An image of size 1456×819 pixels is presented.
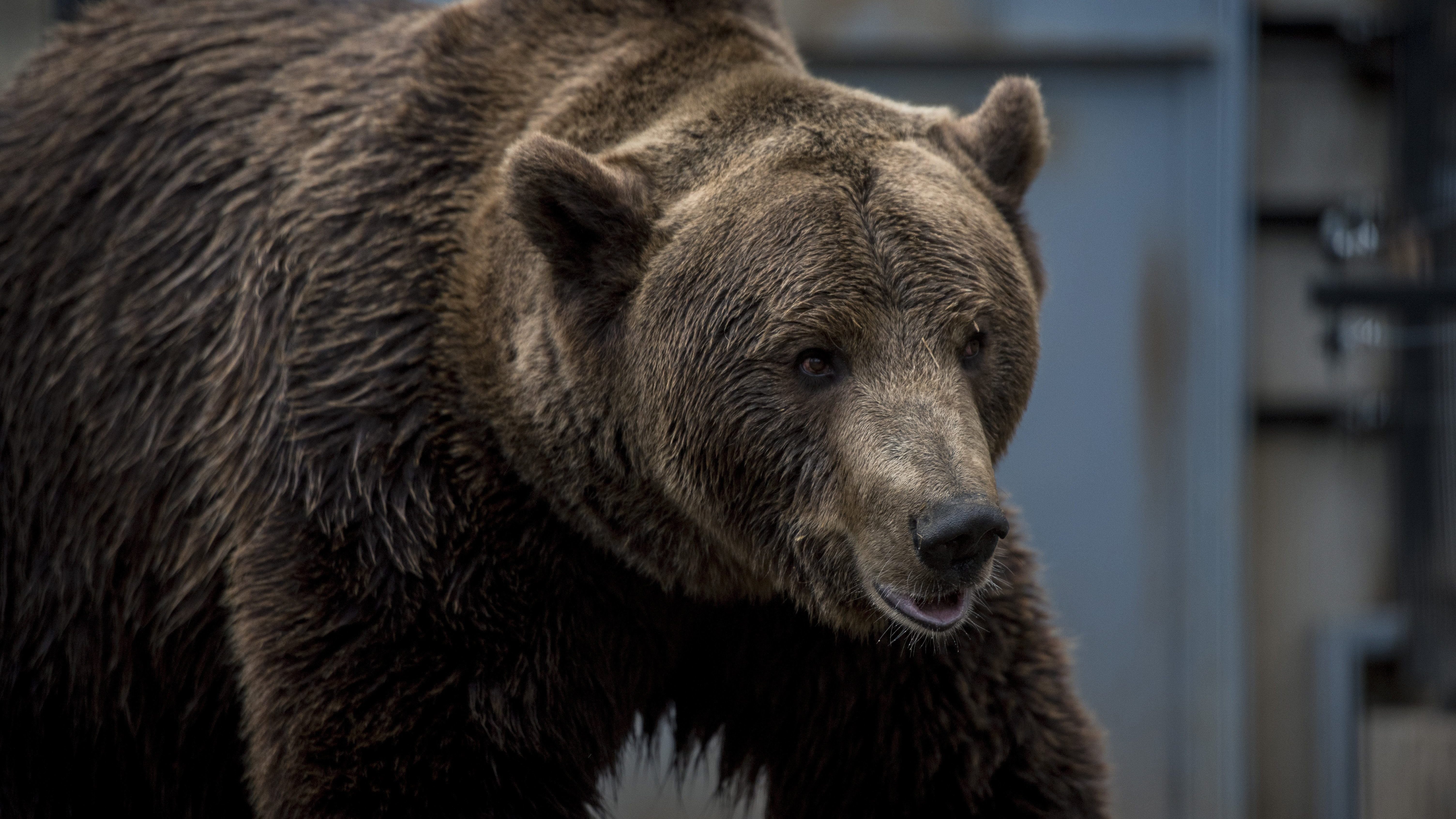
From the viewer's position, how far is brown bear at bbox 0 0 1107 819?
→ 156 inches

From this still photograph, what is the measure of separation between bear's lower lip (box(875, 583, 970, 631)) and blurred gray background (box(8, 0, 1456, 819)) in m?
5.11

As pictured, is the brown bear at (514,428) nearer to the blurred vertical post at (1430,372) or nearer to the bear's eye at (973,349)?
the bear's eye at (973,349)

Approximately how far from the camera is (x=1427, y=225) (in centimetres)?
841

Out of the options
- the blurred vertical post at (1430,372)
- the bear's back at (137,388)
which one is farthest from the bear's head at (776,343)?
the blurred vertical post at (1430,372)

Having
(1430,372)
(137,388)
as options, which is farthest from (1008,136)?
(1430,372)

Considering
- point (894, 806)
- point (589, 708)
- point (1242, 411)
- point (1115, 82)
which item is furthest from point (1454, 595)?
point (589, 708)

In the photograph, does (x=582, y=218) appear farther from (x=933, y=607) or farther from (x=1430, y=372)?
(x=1430, y=372)

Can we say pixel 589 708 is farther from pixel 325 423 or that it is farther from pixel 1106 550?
pixel 1106 550

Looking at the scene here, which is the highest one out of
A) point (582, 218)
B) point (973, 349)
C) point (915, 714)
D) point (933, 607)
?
point (582, 218)

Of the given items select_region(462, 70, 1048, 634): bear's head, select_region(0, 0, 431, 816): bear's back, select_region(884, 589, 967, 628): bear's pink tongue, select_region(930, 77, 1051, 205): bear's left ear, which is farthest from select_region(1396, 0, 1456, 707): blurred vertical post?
select_region(0, 0, 431, 816): bear's back

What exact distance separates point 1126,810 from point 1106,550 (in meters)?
1.52

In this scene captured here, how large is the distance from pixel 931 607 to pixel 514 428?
1.28m

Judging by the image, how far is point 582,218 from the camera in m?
4.10

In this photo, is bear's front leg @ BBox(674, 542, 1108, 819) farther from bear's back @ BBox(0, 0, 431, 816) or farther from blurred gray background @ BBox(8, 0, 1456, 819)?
blurred gray background @ BBox(8, 0, 1456, 819)
